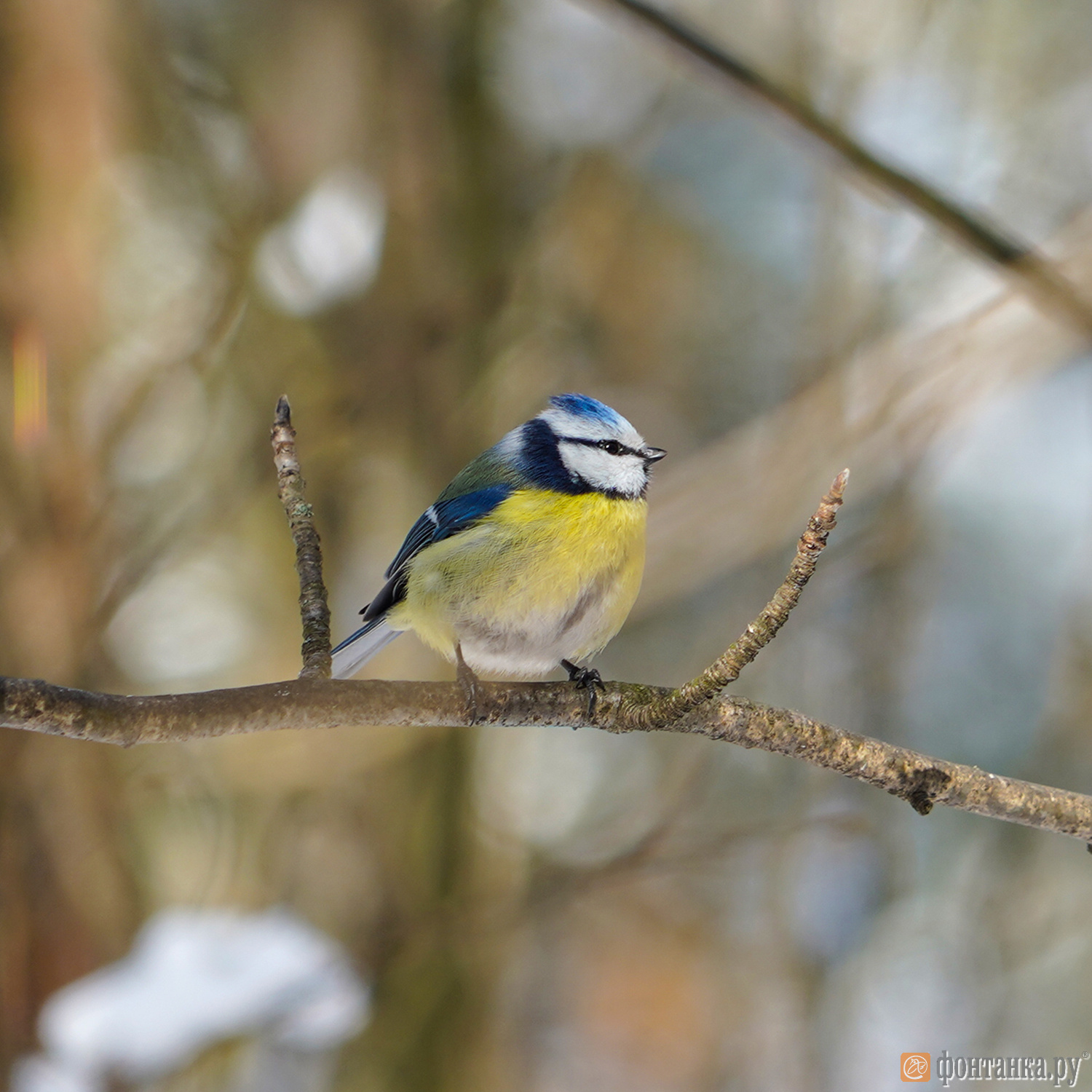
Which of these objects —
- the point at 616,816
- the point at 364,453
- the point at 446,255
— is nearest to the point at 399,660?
the point at 364,453

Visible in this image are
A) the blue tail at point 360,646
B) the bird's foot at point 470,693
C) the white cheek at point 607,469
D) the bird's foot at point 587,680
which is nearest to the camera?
the bird's foot at point 470,693

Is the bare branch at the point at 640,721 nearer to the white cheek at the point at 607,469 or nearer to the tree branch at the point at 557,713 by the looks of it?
the tree branch at the point at 557,713

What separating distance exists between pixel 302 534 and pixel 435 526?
88 centimetres

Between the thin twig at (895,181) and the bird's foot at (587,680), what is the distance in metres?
1.24

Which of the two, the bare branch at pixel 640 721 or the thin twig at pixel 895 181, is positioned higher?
the thin twig at pixel 895 181

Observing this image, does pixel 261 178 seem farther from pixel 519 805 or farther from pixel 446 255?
pixel 519 805

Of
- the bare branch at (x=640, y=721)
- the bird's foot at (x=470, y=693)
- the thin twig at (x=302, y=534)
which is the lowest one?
the bare branch at (x=640, y=721)

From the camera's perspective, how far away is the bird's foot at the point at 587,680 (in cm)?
202

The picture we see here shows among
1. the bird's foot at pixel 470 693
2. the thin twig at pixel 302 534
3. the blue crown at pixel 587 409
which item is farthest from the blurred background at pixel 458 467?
the thin twig at pixel 302 534

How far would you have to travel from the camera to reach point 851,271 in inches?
167

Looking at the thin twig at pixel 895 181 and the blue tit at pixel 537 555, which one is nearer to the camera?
the thin twig at pixel 895 181

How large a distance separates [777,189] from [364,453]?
345 centimetres

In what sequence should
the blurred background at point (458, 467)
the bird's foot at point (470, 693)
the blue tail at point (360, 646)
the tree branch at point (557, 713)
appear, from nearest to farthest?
the tree branch at point (557, 713) → the bird's foot at point (470, 693) → the blue tail at point (360, 646) → the blurred background at point (458, 467)

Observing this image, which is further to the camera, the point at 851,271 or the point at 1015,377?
the point at 851,271
